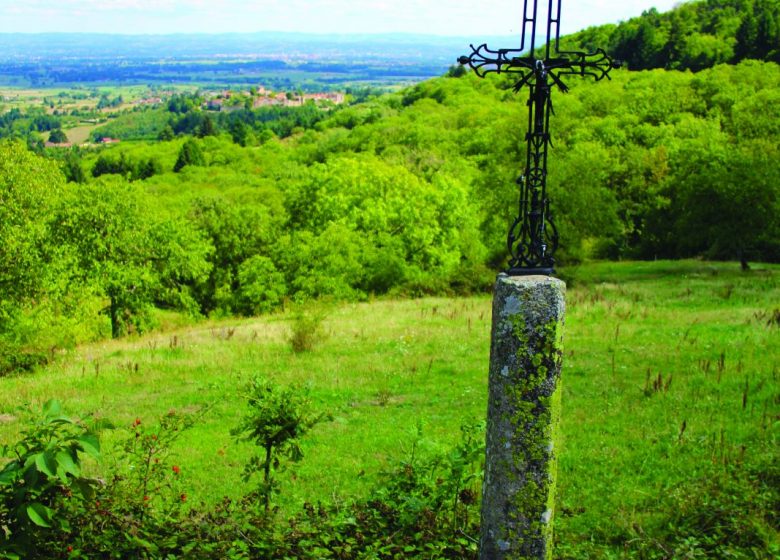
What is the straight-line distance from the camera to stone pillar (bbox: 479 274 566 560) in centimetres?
420

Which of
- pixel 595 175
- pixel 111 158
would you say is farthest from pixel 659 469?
pixel 111 158

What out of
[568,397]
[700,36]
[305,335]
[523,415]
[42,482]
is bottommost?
[305,335]

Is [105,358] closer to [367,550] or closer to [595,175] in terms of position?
[367,550]

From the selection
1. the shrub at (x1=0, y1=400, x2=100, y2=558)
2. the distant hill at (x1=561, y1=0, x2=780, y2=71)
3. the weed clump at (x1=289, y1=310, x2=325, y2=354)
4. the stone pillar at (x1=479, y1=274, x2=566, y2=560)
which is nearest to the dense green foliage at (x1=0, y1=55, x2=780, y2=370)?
the weed clump at (x1=289, y1=310, x2=325, y2=354)

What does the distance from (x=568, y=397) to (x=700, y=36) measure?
9263 cm

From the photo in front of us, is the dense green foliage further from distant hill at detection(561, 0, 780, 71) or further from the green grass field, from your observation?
distant hill at detection(561, 0, 780, 71)

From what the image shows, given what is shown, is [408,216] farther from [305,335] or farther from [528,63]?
[528,63]

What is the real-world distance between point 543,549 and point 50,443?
3.52 meters

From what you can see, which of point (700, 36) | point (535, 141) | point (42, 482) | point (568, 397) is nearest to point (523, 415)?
point (535, 141)

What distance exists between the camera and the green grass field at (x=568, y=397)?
721 cm

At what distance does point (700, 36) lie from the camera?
8944cm

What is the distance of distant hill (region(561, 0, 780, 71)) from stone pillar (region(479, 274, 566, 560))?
82944mm

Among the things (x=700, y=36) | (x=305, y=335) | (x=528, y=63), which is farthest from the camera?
(x=700, y=36)

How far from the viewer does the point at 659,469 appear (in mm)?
8219
